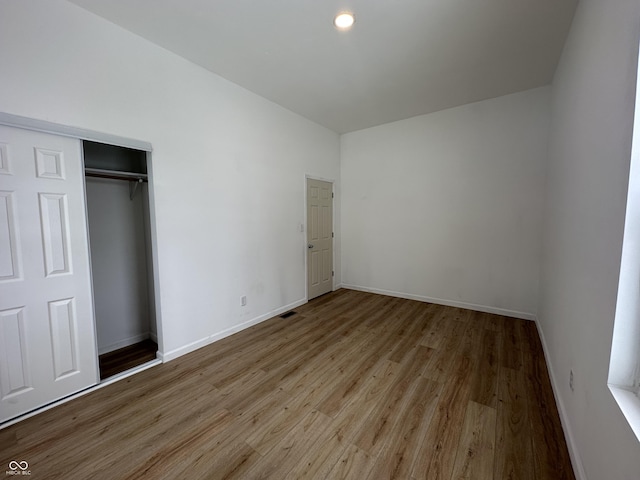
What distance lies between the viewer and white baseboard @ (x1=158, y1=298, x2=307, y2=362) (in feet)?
8.59

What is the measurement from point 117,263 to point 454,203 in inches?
178

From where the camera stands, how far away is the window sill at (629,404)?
2.89 ft

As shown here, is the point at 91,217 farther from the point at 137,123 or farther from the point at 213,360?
the point at 213,360

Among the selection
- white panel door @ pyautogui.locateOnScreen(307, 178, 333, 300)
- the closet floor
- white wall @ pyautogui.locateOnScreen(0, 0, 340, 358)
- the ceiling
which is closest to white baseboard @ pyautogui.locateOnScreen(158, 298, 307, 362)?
white wall @ pyautogui.locateOnScreen(0, 0, 340, 358)

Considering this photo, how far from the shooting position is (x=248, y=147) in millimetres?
3297

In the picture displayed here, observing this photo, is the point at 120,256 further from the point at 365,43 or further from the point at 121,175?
the point at 365,43

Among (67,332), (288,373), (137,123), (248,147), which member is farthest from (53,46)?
(288,373)

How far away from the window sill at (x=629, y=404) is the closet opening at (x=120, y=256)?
11.1 feet

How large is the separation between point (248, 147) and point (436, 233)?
121 inches

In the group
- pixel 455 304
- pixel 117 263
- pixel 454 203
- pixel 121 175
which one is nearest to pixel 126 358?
pixel 117 263

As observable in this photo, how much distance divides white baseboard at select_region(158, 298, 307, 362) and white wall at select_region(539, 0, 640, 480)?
306 cm

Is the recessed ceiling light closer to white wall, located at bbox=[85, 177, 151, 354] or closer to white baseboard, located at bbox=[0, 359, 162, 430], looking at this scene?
white wall, located at bbox=[85, 177, 151, 354]

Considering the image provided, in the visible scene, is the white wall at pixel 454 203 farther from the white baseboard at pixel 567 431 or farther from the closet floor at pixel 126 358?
the closet floor at pixel 126 358

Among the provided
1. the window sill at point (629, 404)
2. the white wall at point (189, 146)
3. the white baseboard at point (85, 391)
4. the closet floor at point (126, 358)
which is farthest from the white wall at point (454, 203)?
the white baseboard at point (85, 391)
